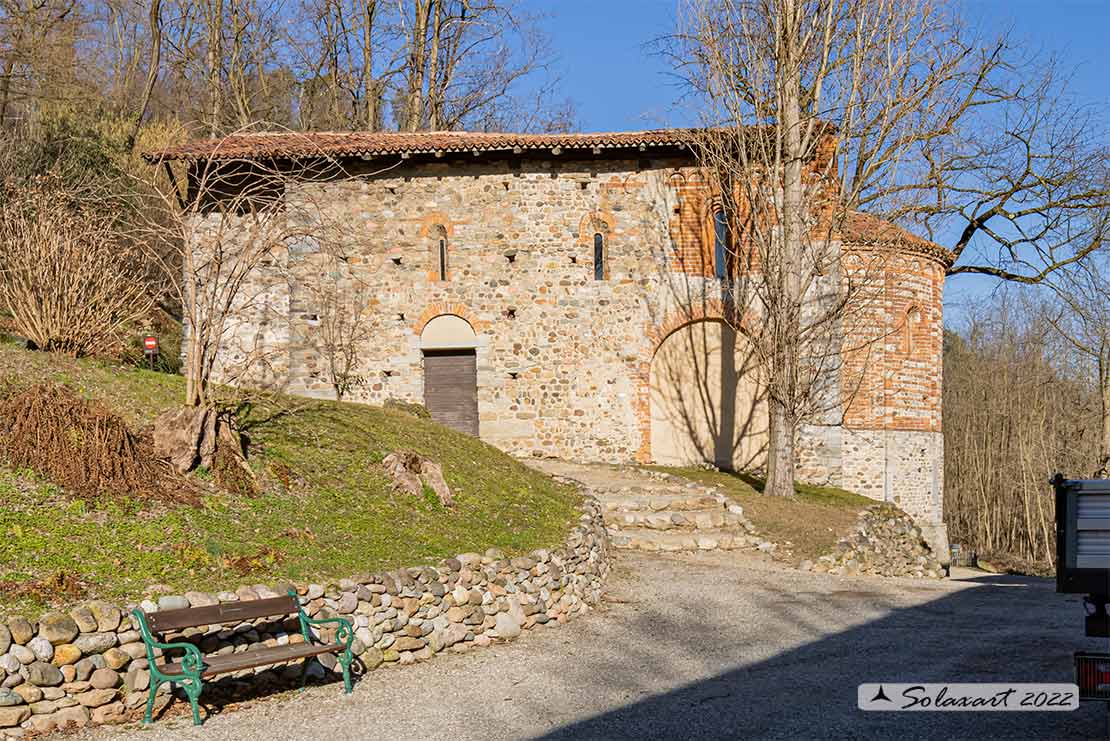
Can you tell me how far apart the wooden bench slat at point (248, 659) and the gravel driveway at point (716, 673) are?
0.36 m

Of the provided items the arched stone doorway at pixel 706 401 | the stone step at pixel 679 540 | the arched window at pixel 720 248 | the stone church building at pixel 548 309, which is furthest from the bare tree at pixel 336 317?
the stone step at pixel 679 540

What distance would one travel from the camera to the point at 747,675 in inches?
309

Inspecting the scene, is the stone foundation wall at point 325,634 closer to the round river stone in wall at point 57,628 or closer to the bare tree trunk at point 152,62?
the round river stone in wall at point 57,628

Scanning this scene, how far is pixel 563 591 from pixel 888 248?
10.7 meters

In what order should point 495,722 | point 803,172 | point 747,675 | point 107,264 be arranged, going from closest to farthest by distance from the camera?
point 495,722 → point 747,675 → point 107,264 → point 803,172

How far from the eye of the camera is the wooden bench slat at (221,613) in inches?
264

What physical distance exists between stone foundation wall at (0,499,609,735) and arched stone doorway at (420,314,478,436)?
787 centimetres

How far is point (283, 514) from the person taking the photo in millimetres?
9297

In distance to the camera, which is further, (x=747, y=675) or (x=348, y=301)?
(x=348, y=301)

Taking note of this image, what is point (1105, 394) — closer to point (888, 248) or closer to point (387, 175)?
point (888, 248)

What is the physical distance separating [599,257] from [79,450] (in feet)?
40.3

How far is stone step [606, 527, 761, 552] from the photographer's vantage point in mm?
13805

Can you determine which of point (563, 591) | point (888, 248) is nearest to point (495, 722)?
point (563, 591)

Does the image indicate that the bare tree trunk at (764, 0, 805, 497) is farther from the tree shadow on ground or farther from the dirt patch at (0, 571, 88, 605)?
the dirt patch at (0, 571, 88, 605)
